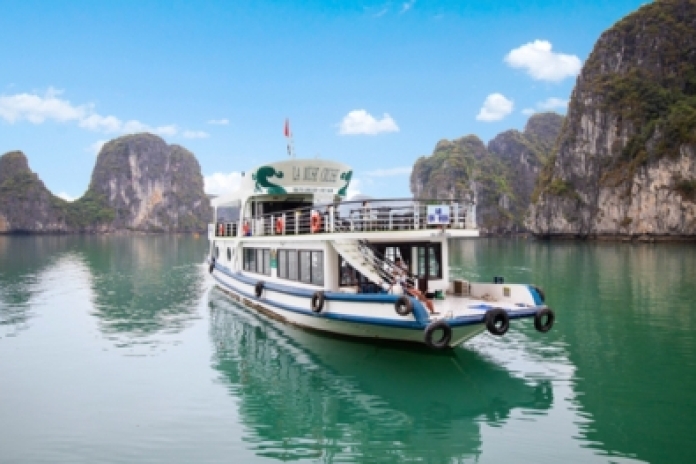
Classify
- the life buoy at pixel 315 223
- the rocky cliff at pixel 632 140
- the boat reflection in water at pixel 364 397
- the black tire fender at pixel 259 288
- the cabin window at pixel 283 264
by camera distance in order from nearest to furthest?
1. the boat reflection in water at pixel 364 397
2. the life buoy at pixel 315 223
3. the cabin window at pixel 283 264
4. the black tire fender at pixel 259 288
5. the rocky cliff at pixel 632 140

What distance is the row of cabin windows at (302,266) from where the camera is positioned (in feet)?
56.6

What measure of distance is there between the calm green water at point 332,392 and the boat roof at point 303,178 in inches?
203

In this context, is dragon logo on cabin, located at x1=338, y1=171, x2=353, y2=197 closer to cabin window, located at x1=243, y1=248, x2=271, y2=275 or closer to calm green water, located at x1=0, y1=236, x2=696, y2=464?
cabin window, located at x1=243, y1=248, x2=271, y2=275

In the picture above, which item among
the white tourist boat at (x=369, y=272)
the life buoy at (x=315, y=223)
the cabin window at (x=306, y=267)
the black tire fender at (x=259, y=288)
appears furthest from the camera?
the black tire fender at (x=259, y=288)

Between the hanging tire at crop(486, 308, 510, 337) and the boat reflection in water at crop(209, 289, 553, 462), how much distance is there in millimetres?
1147

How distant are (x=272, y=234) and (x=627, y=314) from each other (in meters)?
14.2

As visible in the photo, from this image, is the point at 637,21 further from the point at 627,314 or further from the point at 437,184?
the point at 627,314

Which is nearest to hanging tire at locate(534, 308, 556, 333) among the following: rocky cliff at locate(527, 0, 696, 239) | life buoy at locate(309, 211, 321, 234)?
life buoy at locate(309, 211, 321, 234)

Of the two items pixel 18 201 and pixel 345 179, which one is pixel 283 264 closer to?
pixel 345 179

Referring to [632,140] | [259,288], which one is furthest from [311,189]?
[632,140]

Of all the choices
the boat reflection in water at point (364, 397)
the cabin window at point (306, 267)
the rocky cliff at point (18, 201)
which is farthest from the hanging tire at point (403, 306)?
the rocky cliff at point (18, 201)

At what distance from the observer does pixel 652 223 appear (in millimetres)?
94000

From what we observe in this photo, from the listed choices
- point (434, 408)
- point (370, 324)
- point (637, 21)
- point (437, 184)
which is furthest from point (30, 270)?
point (437, 184)

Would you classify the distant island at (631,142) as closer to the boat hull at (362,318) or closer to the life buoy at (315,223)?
the boat hull at (362,318)
